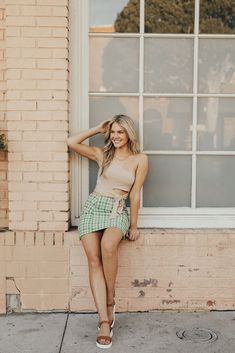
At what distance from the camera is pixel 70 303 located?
4.19 meters

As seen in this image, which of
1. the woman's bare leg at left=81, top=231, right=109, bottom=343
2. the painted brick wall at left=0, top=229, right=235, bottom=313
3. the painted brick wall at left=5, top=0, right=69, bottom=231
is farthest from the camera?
the painted brick wall at left=0, top=229, right=235, bottom=313

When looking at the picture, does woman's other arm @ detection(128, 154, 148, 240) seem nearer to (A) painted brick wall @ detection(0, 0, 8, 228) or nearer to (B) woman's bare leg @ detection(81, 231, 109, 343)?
(B) woman's bare leg @ detection(81, 231, 109, 343)

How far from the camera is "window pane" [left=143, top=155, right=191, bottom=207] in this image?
4.33m

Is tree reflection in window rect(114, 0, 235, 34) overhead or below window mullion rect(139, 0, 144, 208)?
overhead

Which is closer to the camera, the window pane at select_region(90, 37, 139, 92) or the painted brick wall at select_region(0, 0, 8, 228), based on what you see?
the painted brick wall at select_region(0, 0, 8, 228)

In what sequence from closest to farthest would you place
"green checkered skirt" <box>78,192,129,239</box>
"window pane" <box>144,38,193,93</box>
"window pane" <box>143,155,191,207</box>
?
"green checkered skirt" <box>78,192,129,239</box>, "window pane" <box>144,38,193,93</box>, "window pane" <box>143,155,191,207</box>

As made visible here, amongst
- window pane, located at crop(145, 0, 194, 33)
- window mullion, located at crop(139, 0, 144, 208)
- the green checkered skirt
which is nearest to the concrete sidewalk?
Result: the green checkered skirt

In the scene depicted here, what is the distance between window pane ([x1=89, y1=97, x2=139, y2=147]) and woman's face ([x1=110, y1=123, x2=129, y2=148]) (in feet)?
1.18

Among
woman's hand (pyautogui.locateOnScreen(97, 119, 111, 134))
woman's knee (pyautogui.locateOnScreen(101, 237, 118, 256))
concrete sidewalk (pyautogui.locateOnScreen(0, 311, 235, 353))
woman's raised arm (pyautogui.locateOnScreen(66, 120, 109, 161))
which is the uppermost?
woman's hand (pyautogui.locateOnScreen(97, 119, 111, 134))

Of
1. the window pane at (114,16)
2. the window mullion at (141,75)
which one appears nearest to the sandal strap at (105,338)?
the window mullion at (141,75)

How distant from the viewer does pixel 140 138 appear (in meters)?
4.27

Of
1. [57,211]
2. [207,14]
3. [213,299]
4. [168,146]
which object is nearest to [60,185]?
[57,211]

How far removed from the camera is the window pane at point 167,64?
4230 mm

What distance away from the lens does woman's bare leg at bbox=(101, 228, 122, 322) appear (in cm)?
377
